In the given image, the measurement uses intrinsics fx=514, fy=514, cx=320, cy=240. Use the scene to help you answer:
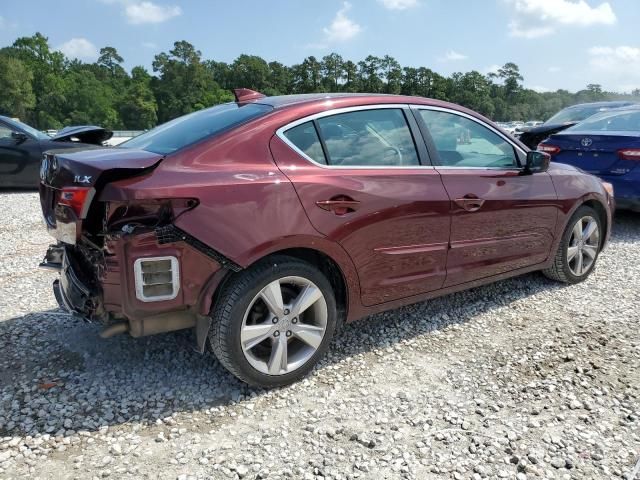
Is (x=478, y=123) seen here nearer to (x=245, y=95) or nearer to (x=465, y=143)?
(x=465, y=143)

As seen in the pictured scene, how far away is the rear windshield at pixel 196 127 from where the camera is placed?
2814 millimetres

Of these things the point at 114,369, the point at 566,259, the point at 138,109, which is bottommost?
the point at 114,369

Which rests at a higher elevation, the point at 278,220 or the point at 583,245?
the point at 278,220

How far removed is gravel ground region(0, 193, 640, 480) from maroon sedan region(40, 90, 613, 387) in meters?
0.32

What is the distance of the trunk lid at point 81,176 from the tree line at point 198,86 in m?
78.9

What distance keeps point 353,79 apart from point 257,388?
104328mm

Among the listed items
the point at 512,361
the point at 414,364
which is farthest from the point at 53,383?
the point at 512,361

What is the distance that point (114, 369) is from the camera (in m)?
3.08

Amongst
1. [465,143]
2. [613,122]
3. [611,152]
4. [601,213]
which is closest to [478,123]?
[465,143]

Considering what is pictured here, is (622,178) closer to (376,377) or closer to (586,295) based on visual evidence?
(586,295)

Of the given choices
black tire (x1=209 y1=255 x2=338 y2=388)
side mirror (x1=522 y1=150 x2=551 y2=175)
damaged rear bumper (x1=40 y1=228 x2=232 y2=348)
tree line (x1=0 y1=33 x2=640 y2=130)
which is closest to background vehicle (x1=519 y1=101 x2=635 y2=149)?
side mirror (x1=522 y1=150 x2=551 y2=175)

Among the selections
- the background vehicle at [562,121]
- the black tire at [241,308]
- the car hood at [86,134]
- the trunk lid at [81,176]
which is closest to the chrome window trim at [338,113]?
the black tire at [241,308]

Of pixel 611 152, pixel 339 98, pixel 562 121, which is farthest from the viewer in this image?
pixel 562 121

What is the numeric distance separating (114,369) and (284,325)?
1106mm
